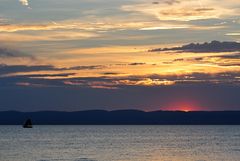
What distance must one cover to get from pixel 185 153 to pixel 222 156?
680 cm

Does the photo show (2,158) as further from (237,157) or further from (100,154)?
(237,157)

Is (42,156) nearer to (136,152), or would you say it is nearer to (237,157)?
(136,152)

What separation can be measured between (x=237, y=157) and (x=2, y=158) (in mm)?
32677

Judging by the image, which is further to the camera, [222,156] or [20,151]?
[20,151]

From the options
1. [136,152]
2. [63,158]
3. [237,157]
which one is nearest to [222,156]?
[237,157]

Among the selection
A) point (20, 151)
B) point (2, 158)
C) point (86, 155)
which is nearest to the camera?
point (2, 158)

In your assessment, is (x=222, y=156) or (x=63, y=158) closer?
(x=63, y=158)


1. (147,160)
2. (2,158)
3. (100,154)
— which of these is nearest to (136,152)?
(100,154)

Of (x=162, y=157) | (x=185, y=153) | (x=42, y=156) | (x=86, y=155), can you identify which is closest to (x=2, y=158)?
(x=42, y=156)

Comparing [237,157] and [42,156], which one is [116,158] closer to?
[42,156]

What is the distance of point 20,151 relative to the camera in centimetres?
11325

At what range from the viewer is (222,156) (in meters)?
105

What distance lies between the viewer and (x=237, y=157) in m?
101

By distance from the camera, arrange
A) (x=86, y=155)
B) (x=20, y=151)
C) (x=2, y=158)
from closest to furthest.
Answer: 1. (x=2, y=158)
2. (x=86, y=155)
3. (x=20, y=151)
